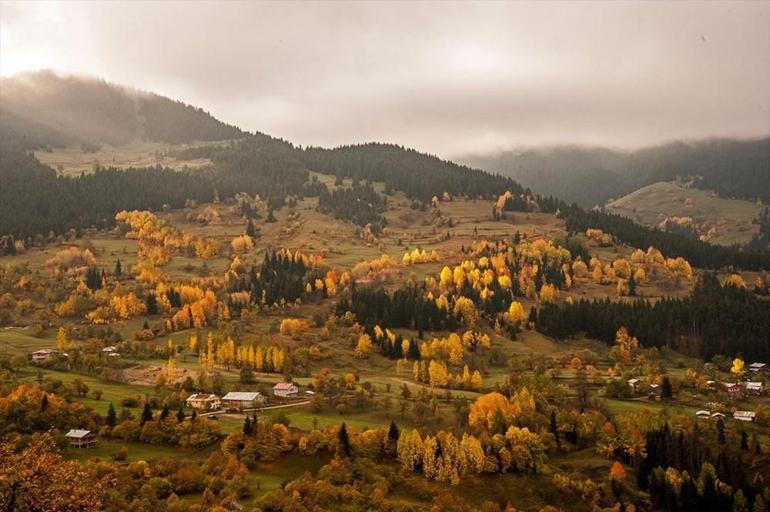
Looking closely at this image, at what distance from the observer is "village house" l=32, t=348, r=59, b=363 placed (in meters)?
127

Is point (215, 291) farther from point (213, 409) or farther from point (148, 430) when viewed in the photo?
point (148, 430)

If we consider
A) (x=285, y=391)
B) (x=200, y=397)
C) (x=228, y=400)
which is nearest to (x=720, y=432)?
(x=285, y=391)

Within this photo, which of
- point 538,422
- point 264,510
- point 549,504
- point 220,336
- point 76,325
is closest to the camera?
point 264,510

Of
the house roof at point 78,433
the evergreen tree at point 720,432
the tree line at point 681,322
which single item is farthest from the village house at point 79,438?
the tree line at point 681,322

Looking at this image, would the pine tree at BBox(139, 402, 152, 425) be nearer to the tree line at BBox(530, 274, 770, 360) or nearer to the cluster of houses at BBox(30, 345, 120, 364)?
the cluster of houses at BBox(30, 345, 120, 364)

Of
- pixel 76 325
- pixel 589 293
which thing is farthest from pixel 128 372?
pixel 589 293

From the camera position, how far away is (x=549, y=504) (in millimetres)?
81312

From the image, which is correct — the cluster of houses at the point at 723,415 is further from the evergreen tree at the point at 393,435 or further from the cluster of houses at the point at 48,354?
the cluster of houses at the point at 48,354

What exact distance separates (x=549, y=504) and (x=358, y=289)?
122 metres

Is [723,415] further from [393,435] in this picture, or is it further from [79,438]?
[79,438]

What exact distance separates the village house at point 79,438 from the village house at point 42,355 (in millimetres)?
47468

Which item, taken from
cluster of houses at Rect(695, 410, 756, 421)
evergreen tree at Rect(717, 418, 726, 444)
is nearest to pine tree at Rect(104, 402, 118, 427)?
evergreen tree at Rect(717, 418, 726, 444)

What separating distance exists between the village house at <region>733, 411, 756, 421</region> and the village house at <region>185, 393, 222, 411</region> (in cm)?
8382

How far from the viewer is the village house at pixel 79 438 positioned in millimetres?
85062
